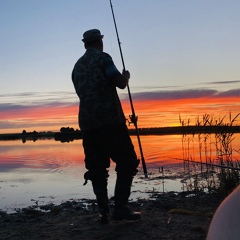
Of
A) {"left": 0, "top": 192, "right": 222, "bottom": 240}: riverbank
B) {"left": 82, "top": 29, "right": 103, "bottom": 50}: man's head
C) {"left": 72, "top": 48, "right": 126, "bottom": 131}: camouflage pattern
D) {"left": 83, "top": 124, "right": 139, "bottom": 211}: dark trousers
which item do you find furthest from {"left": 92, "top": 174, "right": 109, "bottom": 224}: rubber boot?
{"left": 82, "top": 29, "right": 103, "bottom": 50}: man's head

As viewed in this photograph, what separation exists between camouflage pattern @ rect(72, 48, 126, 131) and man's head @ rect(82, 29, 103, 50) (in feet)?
0.62

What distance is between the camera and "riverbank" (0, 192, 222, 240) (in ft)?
14.3

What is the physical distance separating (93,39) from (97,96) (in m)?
0.75

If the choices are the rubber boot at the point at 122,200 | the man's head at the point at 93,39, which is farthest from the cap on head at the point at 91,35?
the rubber boot at the point at 122,200

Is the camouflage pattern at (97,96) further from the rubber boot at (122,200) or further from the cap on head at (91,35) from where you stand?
the rubber boot at (122,200)

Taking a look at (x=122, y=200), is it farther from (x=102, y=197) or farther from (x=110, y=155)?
(x=110, y=155)

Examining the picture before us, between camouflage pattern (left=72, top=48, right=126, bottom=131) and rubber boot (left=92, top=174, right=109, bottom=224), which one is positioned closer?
camouflage pattern (left=72, top=48, right=126, bottom=131)

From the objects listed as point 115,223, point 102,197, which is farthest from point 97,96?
point 115,223

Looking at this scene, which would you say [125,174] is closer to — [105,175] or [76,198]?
[105,175]

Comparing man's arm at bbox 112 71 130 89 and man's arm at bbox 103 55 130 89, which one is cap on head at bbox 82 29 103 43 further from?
man's arm at bbox 112 71 130 89

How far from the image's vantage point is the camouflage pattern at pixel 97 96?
4.59 metres

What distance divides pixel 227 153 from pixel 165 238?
481 centimetres

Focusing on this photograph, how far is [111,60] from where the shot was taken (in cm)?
462

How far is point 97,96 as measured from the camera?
15.1 feet
